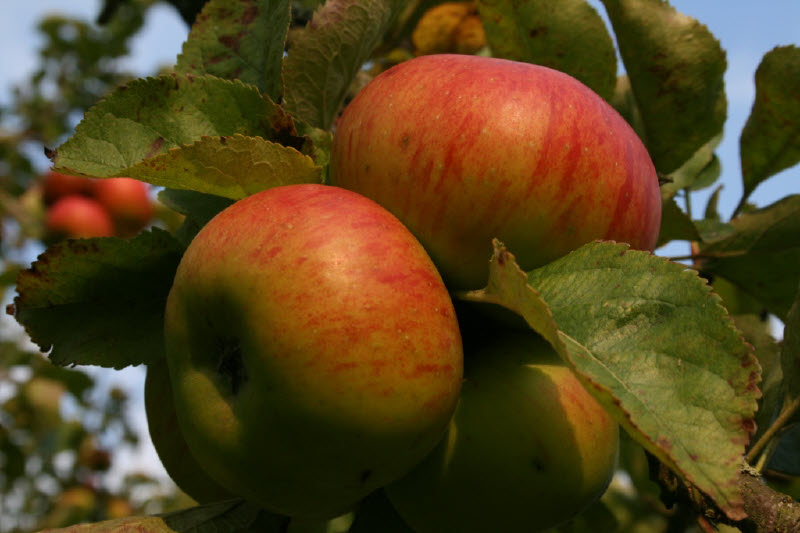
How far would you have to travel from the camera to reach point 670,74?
3.47 ft

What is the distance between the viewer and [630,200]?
29.0 inches

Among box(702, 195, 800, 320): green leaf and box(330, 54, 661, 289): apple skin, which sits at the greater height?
box(330, 54, 661, 289): apple skin

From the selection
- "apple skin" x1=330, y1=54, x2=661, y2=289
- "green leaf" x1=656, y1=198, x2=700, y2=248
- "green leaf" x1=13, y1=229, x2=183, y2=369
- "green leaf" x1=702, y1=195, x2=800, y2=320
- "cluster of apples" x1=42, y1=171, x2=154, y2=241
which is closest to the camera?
"apple skin" x1=330, y1=54, x2=661, y2=289

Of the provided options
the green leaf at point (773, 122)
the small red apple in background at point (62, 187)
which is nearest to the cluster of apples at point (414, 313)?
the green leaf at point (773, 122)

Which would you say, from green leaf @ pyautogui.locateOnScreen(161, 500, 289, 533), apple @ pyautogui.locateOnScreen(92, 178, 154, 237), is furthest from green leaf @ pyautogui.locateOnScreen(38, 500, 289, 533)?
apple @ pyautogui.locateOnScreen(92, 178, 154, 237)

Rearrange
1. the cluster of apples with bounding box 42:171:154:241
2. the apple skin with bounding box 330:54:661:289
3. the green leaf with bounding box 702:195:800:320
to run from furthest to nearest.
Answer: the cluster of apples with bounding box 42:171:154:241
the green leaf with bounding box 702:195:800:320
the apple skin with bounding box 330:54:661:289

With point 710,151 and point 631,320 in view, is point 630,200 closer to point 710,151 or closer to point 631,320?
point 631,320

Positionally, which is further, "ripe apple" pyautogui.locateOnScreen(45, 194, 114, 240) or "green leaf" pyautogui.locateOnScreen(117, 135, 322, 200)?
"ripe apple" pyautogui.locateOnScreen(45, 194, 114, 240)

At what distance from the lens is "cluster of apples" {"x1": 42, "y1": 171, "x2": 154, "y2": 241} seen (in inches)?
130

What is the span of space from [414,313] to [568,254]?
0.54 feet

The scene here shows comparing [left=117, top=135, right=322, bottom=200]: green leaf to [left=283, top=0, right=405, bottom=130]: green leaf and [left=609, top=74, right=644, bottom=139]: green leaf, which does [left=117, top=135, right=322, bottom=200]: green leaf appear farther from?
[left=609, top=74, right=644, bottom=139]: green leaf

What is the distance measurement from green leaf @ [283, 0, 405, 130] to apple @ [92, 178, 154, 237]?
8.68 ft

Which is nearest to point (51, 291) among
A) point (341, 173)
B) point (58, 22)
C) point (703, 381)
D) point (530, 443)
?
point (341, 173)

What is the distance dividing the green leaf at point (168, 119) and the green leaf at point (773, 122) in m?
0.74
